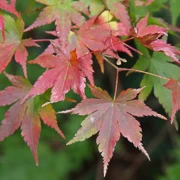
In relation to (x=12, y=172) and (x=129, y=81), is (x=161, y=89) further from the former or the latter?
(x=129, y=81)

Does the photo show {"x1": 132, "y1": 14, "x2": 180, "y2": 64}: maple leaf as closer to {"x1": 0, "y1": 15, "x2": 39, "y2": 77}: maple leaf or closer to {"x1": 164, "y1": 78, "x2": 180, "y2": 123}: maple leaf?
{"x1": 164, "y1": 78, "x2": 180, "y2": 123}: maple leaf

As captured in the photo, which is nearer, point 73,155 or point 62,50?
point 62,50

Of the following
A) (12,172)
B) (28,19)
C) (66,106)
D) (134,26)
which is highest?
(134,26)

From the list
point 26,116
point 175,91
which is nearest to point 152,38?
point 175,91

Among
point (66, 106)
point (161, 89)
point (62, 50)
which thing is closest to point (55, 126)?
point (62, 50)

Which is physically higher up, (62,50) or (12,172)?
(62,50)

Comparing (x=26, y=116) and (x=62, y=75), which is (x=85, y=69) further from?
(x=26, y=116)

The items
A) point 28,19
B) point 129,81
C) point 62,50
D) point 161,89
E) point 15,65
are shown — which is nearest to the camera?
point 62,50

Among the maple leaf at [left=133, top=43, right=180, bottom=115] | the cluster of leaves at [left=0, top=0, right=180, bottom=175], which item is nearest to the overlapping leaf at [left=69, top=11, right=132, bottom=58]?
the cluster of leaves at [left=0, top=0, right=180, bottom=175]

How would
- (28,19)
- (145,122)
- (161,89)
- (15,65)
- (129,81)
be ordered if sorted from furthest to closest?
(145,122) < (129,81) < (15,65) < (28,19) < (161,89)
